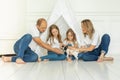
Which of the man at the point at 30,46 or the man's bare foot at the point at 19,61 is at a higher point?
the man at the point at 30,46

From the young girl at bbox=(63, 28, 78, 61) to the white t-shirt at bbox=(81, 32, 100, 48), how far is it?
14cm

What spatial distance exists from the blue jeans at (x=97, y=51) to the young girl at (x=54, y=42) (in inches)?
11.3

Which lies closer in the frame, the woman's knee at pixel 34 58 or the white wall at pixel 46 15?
the woman's knee at pixel 34 58

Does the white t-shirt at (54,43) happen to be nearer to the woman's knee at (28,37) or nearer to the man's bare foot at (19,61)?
the woman's knee at (28,37)

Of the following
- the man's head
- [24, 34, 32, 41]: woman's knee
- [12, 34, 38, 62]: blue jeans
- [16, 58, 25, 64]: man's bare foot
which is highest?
the man's head

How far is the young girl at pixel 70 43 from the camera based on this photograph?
358cm

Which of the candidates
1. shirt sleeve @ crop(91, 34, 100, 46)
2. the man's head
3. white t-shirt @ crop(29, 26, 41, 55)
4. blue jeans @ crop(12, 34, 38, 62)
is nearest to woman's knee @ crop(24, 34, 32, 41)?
blue jeans @ crop(12, 34, 38, 62)

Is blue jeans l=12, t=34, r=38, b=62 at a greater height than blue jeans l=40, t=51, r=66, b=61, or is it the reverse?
blue jeans l=12, t=34, r=38, b=62

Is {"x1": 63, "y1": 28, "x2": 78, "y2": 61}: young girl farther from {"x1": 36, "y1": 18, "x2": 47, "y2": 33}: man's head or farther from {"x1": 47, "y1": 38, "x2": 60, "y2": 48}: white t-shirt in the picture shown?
{"x1": 36, "y1": 18, "x2": 47, "y2": 33}: man's head

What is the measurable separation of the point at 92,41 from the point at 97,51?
18 centimetres

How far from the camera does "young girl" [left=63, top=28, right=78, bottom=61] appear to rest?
11.8 ft

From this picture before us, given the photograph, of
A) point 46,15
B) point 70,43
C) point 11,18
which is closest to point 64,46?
point 70,43

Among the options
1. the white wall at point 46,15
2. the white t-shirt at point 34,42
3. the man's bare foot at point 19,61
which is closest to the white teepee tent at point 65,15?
the white wall at point 46,15

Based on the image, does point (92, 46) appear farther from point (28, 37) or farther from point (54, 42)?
point (28, 37)
